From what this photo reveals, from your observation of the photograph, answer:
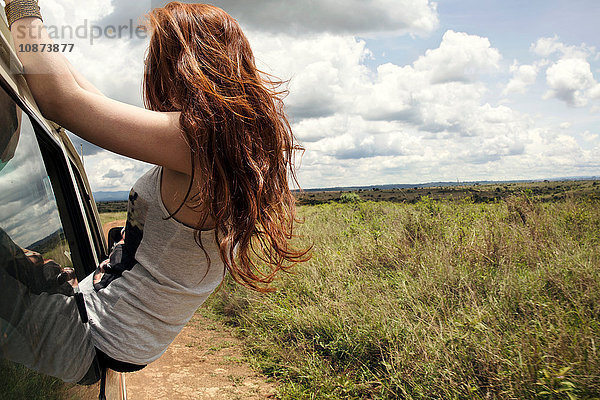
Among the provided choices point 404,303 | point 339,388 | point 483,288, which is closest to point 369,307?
point 404,303

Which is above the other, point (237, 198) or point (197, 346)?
point (237, 198)

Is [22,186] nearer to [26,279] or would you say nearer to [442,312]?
[26,279]

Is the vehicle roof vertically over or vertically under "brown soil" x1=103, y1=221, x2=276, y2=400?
over

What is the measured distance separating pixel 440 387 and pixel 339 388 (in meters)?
0.91

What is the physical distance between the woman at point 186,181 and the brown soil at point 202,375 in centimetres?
227

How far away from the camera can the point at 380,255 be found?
550 cm

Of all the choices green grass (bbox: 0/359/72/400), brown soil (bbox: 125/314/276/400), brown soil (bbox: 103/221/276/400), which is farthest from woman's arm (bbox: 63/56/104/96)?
brown soil (bbox: 125/314/276/400)

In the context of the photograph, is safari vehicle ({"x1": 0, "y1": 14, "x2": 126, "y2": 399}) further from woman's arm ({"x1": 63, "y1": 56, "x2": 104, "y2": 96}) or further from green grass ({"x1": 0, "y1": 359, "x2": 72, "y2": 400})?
woman's arm ({"x1": 63, "y1": 56, "x2": 104, "y2": 96})

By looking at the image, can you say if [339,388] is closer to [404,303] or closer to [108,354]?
[404,303]

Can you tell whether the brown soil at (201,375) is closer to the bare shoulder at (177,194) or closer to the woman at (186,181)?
the woman at (186,181)

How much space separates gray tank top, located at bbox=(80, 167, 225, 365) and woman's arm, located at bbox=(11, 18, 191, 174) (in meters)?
0.25

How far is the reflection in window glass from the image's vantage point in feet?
2.82

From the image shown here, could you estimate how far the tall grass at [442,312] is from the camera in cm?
284

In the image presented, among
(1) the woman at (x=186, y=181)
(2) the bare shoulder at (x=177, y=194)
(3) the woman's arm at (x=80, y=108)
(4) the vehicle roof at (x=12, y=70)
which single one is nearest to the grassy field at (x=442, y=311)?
(1) the woman at (x=186, y=181)
